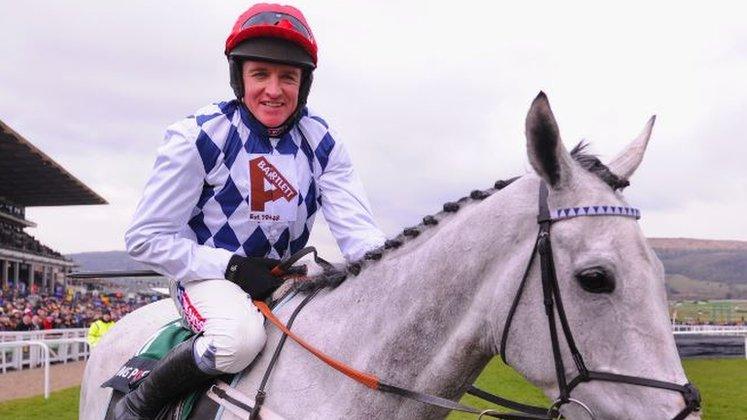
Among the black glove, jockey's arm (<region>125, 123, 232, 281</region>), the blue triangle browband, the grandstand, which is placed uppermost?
the blue triangle browband

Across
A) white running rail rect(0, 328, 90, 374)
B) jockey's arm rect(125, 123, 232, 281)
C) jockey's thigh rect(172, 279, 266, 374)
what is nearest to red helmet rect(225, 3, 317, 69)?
jockey's arm rect(125, 123, 232, 281)

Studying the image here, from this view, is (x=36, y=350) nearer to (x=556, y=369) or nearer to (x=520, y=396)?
(x=520, y=396)

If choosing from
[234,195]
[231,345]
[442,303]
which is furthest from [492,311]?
[234,195]

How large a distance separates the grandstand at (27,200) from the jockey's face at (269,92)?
88.8 feet

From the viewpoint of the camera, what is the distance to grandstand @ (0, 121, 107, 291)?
102 feet

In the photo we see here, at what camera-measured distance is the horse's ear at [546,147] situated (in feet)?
6.60

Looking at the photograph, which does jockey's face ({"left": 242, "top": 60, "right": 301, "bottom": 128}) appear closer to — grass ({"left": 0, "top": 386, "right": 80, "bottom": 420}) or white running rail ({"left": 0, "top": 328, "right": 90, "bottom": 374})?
grass ({"left": 0, "top": 386, "right": 80, "bottom": 420})

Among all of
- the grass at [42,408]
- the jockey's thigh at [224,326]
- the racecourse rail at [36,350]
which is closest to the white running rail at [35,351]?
the racecourse rail at [36,350]

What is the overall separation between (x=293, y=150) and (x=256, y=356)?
2.87 ft

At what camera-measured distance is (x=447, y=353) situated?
2297mm

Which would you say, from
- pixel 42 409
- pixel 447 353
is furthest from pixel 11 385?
pixel 447 353

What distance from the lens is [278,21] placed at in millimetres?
2900

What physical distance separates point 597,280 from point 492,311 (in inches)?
14.0

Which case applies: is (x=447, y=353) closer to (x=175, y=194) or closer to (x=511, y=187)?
(x=511, y=187)
